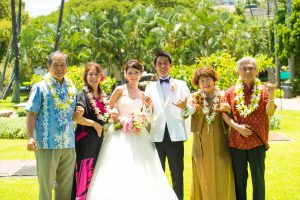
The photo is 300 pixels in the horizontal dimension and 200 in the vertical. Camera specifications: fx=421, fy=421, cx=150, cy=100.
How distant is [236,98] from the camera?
4.86 meters

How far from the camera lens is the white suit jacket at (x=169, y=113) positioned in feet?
17.1

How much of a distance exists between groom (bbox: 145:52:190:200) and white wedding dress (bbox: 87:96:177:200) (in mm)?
→ 162

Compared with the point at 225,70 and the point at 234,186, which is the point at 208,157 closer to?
the point at 234,186

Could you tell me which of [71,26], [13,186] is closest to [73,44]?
[71,26]

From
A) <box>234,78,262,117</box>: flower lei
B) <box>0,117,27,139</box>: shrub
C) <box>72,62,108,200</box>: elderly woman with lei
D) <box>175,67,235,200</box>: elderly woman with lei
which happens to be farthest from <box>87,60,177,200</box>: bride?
<box>0,117,27,139</box>: shrub

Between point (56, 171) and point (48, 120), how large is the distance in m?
0.62

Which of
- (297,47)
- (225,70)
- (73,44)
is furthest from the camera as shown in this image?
(73,44)

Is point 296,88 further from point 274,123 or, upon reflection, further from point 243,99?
point 243,99

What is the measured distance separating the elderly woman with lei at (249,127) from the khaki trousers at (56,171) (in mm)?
1879

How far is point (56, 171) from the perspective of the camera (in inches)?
191

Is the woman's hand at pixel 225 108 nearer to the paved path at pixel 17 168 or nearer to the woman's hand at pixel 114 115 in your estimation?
the woman's hand at pixel 114 115

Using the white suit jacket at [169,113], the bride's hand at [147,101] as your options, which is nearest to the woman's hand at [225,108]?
the white suit jacket at [169,113]

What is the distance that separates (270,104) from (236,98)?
0.39 meters

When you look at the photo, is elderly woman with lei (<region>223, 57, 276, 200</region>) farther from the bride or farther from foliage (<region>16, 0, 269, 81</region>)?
foliage (<region>16, 0, 269, 81</region>)
